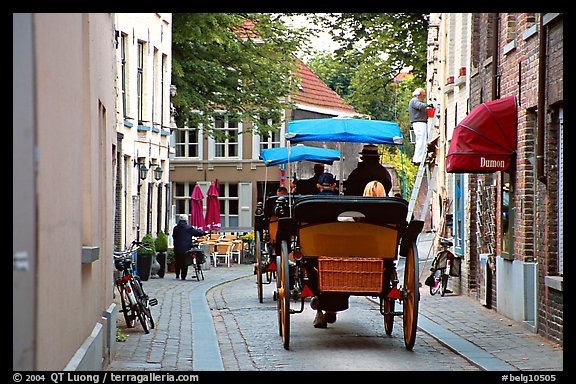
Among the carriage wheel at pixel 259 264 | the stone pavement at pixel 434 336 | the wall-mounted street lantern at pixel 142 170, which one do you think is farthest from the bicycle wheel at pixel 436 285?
the wall-mounted street lantern at pixel 142 170

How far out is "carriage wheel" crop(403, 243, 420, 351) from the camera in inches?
468

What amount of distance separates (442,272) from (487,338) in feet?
24.4

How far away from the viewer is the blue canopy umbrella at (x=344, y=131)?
18266 mm

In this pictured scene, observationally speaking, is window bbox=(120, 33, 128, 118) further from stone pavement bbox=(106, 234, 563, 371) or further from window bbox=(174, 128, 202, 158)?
window bbox=(174, 128, 202, 158)

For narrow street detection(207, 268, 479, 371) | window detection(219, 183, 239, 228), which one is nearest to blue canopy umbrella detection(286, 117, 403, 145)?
narrow street detection(207, 268, 479, 371)

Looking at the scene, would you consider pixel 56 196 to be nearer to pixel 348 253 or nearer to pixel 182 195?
pixel 348 253

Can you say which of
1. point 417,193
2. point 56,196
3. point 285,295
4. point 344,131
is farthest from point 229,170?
point 56,196

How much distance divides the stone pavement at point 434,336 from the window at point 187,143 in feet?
112

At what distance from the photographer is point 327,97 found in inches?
2283

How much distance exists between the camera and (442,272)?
68.6 feet

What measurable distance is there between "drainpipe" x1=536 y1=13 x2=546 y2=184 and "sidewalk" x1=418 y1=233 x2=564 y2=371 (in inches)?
78.1
